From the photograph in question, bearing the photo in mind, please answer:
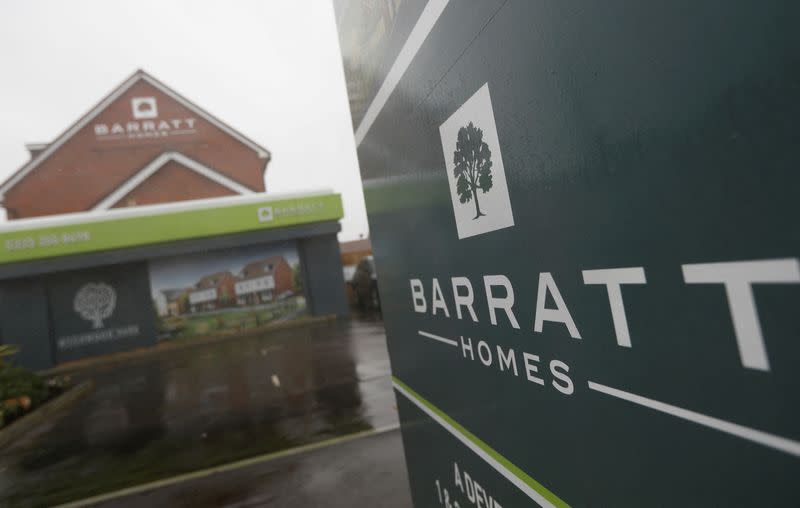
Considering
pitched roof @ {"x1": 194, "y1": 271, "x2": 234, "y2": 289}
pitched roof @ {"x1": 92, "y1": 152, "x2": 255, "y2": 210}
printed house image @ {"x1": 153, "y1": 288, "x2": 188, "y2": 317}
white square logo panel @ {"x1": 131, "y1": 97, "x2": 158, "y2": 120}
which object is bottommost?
printed house image @ {"x1": 153, "y1": 288, "x2": 188, "y2": 317}

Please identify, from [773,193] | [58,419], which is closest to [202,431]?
[58,419]

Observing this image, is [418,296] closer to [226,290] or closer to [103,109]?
[226,290]

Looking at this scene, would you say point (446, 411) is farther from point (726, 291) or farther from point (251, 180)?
point (251, 180)

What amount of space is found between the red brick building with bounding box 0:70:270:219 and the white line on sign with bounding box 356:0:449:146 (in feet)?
61.2

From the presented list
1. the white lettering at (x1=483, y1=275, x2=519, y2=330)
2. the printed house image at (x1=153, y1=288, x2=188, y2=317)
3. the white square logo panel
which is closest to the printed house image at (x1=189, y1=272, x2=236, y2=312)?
the printed house image at (x1=153, y1=288, x2=188, y2=317)

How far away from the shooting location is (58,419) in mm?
8016

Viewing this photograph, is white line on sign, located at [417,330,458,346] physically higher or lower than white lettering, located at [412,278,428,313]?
lower

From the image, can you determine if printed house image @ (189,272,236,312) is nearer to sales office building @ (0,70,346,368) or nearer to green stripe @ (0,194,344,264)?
sales office building @ (0,70,346,368)

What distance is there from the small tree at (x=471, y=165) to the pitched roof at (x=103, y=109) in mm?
21620

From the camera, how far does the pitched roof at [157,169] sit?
18.3m

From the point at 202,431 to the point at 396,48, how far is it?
5830 millimetres

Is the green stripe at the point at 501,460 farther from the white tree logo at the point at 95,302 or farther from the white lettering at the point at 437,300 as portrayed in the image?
the white tree logo at the point at 95,302

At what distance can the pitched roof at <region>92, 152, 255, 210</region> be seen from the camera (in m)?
18.3

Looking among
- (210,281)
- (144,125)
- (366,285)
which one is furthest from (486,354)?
(144,125)
